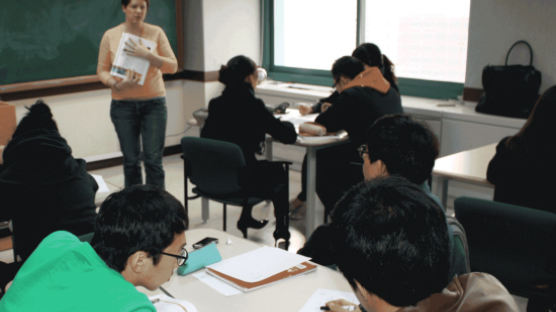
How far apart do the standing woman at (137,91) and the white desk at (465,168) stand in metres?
1.96

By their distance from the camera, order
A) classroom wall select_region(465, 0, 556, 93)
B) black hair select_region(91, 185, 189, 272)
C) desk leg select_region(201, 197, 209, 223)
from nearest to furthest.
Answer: black hair select_region(91, 185, 189, 272) → classroom wall select_region(465, 0, 556, 93) → desk leg select_region(201, 197, 209, 223)

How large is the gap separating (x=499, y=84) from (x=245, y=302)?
9.91 feet

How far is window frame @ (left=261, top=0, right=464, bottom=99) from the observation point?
4.71 meters

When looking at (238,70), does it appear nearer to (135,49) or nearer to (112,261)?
(135,49)

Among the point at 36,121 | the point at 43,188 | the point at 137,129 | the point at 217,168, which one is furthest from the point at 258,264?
the point at 137,129

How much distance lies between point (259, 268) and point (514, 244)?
3.34 ft

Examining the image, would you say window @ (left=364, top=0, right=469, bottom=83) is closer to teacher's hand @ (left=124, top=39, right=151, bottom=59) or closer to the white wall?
teacher's hand @ (left=124, top=39, right=151, bottom=59)

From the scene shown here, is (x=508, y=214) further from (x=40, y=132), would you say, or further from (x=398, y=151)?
(x=40, y=132)

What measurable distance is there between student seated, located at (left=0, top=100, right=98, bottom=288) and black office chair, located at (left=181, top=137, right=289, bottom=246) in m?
0.95

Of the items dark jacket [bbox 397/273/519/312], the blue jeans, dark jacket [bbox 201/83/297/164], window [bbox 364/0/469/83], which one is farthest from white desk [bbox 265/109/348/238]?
dark jacket [bbox 397/273/519/312]

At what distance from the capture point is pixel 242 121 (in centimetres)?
333

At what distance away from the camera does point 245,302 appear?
5.34ft

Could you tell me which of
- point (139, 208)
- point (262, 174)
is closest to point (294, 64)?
point (262, 174)

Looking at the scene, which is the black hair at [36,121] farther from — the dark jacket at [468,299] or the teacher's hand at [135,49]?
the dark jacket at [468,299]
